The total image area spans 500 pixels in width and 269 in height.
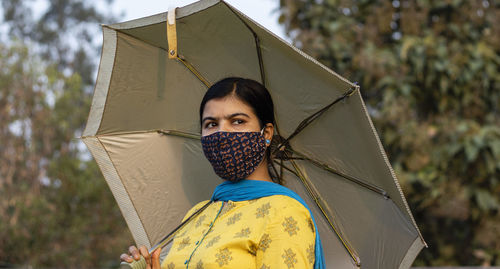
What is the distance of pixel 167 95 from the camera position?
273 centimetres

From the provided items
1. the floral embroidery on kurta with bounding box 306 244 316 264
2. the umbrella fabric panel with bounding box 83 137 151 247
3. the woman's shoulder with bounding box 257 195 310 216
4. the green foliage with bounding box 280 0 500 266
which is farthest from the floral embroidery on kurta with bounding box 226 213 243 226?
the green foliage with bounding box 280 0 500 266

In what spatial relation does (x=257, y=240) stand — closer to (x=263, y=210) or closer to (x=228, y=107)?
(x=263, y=210)

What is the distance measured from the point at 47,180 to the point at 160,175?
5.91m

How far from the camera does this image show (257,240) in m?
1.89

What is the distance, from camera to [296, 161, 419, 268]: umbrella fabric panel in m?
2.23

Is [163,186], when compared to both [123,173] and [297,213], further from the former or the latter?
[297,213]

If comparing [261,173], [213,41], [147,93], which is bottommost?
[261,173]

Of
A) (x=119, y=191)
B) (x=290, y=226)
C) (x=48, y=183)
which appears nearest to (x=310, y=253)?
(x=290, y=226)

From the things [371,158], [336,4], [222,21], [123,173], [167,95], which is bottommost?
[371,158]

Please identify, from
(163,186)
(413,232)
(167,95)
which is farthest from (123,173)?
(413,232)

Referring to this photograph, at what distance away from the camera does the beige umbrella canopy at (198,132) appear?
2.13 m

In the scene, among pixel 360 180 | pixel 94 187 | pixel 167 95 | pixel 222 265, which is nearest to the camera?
pixel 222 265

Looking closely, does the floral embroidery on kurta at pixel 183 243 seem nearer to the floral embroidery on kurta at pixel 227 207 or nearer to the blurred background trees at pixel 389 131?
the floral embroidery on kurta at pixel 227 207

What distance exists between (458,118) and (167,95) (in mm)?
5021
